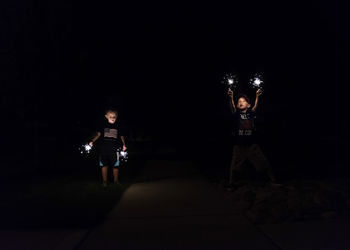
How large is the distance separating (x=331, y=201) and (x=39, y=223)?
16.5ft

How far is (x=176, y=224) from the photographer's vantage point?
22.3ft

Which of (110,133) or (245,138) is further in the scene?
(110,133)

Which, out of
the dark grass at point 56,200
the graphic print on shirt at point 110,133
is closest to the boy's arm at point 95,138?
the graphic print on shirt at point 110,133

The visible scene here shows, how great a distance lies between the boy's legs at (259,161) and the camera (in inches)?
400

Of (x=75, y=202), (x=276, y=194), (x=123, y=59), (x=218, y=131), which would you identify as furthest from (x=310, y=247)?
(x=218, y=131)

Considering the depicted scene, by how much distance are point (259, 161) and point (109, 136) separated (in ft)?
12.5

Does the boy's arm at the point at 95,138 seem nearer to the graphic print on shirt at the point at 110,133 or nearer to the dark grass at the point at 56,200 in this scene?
the graphic print on shirt at the point at 110,133

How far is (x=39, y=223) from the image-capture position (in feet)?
22.6

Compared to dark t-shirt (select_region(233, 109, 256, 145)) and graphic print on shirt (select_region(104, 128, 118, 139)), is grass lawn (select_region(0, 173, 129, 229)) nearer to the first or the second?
graphic print on shirt (select_region(104, 128, 118, 139))

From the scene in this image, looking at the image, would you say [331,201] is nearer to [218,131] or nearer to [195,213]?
[195,213]

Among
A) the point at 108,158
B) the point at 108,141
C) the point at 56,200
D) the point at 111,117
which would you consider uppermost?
the point at 111,117

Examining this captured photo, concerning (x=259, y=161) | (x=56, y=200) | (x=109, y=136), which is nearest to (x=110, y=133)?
(x=109, y=136)

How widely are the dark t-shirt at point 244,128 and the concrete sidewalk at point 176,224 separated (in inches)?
53.3

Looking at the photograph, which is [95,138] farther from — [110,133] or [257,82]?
[257,82]
